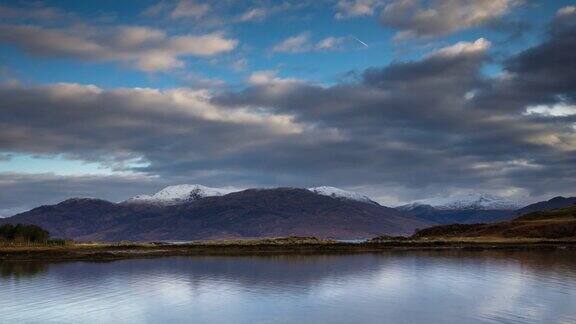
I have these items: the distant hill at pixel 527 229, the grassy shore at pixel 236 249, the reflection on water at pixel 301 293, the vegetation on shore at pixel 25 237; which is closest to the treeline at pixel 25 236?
the vegetation on shore at pixel 25 237

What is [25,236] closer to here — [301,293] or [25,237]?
[25,237]

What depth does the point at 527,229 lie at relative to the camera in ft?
418

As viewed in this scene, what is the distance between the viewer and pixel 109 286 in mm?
50031

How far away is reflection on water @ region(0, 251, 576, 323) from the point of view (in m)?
34.0

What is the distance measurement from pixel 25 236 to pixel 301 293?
92685mm

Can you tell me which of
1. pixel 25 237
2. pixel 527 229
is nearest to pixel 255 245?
pixel 25 237

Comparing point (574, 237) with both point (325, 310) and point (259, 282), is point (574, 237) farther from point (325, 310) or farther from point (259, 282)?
point (325, 310)

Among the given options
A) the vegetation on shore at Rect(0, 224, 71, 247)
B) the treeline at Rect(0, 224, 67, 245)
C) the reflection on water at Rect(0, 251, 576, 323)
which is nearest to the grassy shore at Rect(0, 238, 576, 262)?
the vegetation on shore at Rect(0, 224, 71, 247)

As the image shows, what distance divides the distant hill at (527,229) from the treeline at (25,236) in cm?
8764

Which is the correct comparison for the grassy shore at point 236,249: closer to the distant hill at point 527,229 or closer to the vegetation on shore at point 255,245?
the vegetation on shore at point 255,245

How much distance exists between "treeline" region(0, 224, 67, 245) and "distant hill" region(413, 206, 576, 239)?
87637mm

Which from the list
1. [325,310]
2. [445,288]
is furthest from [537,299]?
[325,310]

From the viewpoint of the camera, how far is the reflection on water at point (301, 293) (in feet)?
112

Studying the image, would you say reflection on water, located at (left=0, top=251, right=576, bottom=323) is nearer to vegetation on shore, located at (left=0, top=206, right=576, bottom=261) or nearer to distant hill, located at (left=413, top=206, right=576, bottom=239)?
vegetation on shore, located at (left=0, top=206, right=576, bottom=261)
